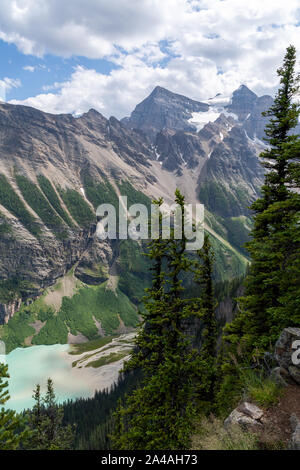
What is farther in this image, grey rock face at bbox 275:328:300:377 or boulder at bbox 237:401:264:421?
grey rock face at bbox 275:328:300:377

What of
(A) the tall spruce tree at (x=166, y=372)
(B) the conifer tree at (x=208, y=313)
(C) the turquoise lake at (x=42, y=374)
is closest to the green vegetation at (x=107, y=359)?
(C) the turquoise lake at (x=42, y=374)

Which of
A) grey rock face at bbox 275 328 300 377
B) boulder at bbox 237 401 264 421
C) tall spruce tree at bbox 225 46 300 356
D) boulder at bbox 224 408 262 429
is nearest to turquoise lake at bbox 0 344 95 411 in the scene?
tall spruce tree at bbox 225 46 300 356

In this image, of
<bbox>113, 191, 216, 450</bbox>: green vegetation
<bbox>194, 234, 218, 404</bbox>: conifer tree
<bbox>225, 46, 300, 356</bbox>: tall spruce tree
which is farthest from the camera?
<bbox>194, 234, 218, 404</bbox>: conifer tree

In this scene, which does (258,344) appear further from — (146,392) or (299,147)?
(299,147)

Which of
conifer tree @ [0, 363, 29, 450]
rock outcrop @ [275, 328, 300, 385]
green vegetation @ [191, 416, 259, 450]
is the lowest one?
conifer tree @ [0, 363, 29, 450]

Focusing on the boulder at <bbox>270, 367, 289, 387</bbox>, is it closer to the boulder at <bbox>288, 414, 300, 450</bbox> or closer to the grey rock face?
the grey rock face

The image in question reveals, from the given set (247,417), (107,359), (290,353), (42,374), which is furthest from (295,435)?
(42,374)
